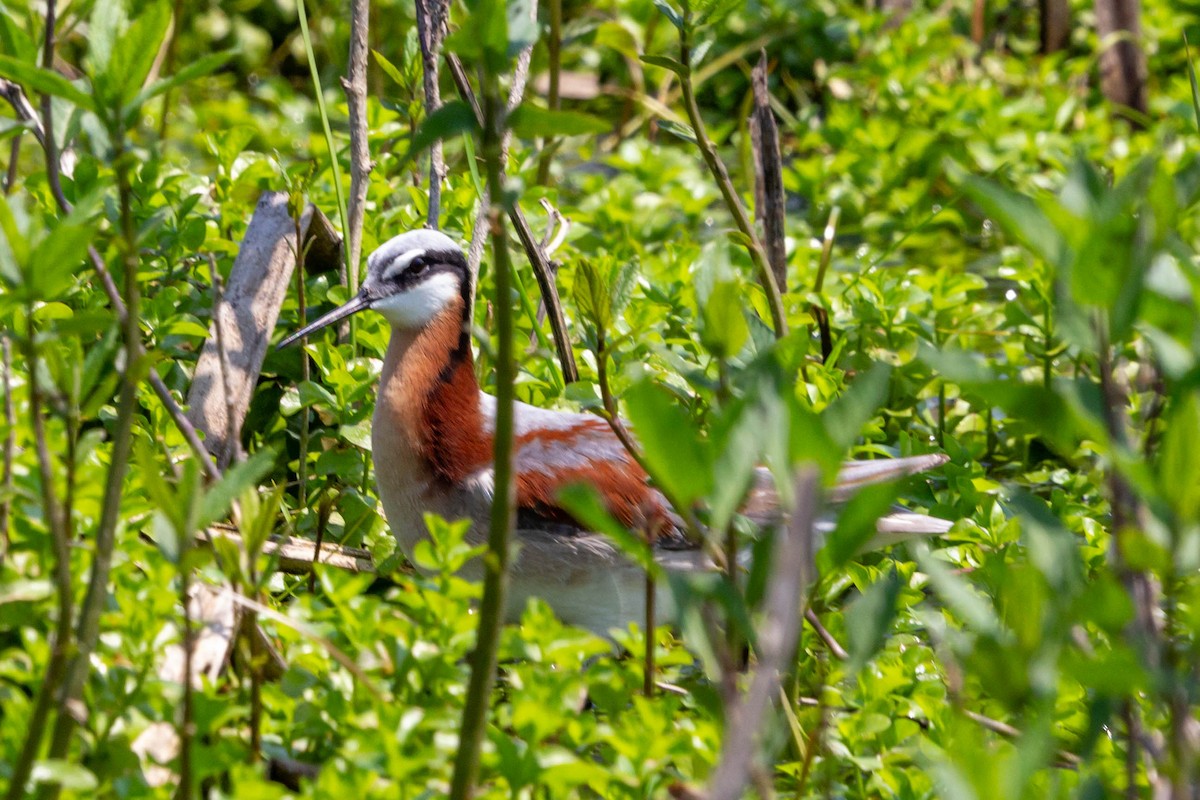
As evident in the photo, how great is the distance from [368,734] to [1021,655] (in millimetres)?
827

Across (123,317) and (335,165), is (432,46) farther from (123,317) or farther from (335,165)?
(123,317)

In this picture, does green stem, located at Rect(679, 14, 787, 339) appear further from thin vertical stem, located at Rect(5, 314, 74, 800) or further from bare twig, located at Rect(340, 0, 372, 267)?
thin vertical stem, located at Rect(5, 314, 74, 800)

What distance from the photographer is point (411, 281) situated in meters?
3.34

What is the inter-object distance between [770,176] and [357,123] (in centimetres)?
118

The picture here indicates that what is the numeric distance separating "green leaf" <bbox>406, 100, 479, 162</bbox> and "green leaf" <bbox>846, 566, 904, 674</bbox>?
647 mm

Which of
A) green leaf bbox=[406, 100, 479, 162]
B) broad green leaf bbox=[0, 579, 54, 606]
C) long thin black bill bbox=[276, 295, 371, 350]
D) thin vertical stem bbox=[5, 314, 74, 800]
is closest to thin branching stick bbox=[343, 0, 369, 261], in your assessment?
long thin black bill bbox=[276, 295, 371, 350]

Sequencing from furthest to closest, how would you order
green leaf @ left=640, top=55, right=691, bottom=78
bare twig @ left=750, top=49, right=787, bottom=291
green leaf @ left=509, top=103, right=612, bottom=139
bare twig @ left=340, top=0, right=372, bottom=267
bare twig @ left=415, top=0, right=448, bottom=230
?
bare twig @ left=750, top=49, right=787, bottom=291 < bare twig @ left=340, top=0, right=372, bottom=267 < bare twig @ left=415, top=0, right=448, bottom=230 < green leaf @ left=640, top=55, right=691, bottom=78 < green leaf @ left=509, top=103, right=612, bottom=139

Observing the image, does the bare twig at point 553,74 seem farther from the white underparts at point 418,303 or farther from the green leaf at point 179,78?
the green leaf at point 179,78

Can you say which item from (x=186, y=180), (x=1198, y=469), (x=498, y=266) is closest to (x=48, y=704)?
(x=498, y=266)

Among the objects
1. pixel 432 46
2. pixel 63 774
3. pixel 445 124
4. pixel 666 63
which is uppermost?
pixel 432 46

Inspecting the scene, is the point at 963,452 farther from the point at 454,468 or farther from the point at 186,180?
the point at 186,180

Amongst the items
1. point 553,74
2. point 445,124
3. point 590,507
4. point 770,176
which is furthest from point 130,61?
point 553,74

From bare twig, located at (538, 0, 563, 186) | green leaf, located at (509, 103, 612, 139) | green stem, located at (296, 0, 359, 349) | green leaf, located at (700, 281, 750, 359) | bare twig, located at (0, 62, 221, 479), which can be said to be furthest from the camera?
bare twig, located at (538, 0, 563, 186)

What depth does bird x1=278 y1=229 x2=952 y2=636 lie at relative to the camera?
3096 millimetres
